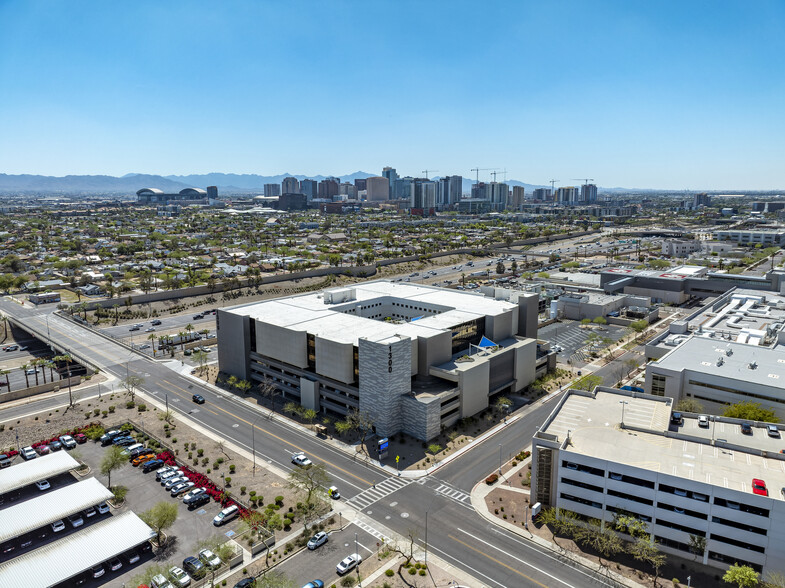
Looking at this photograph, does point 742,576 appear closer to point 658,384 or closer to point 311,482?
point 658,384

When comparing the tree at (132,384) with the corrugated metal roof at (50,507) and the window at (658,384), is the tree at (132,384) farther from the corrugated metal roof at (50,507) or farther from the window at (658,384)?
the window at (658,384)

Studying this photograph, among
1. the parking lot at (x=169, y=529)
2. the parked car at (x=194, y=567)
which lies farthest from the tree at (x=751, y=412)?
the parked car at (x=194, y=567)

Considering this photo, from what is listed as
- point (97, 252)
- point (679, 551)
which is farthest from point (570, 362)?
point (97, 252)

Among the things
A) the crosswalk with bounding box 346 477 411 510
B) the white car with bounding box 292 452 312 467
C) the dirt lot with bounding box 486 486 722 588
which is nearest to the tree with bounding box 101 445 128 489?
the white car with bounding box 292 452 312 467

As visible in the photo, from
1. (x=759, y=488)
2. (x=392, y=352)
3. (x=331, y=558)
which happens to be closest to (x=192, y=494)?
(x=331, y=558)

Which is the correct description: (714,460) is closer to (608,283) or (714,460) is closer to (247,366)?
(247,366)

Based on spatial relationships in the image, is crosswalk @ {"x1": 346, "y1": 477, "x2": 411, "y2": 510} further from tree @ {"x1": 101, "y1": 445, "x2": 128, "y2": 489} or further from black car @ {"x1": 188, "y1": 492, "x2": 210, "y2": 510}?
tree @ {"x1": 101, "y1": 445, "x2": 128, "y2": 489}
